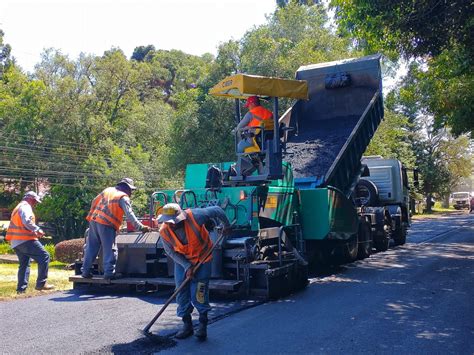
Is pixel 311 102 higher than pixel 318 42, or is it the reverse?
pixel 318 42

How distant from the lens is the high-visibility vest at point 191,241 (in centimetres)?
564

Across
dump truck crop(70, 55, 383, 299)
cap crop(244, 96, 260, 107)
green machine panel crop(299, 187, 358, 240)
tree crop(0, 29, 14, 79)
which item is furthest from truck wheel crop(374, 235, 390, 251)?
tree crop(0, 29, 14, 79)

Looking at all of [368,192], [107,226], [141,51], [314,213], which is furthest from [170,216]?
[141,51]

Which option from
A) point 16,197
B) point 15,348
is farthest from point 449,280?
point 16,197

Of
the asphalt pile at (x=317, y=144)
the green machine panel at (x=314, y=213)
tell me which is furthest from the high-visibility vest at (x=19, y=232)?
the asphalt pile at (x=317, y=144)

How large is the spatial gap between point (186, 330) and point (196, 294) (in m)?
0.38

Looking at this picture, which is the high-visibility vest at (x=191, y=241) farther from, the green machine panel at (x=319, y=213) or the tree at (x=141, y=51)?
the tree at (x=141, y=51)

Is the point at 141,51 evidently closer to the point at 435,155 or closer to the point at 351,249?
the point at 435,155

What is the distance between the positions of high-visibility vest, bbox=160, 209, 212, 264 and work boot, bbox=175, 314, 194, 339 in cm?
60

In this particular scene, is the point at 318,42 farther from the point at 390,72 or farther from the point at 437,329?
the point at 437,329

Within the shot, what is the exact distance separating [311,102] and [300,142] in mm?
1454

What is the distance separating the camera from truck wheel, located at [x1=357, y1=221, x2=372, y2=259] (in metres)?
12.3

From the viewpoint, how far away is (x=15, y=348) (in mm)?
5273

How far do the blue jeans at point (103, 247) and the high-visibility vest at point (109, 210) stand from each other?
0.25ft
